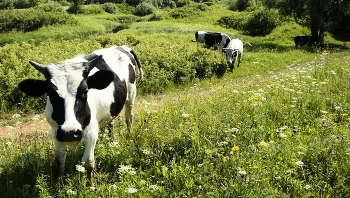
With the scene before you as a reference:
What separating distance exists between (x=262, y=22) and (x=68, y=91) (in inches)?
1341

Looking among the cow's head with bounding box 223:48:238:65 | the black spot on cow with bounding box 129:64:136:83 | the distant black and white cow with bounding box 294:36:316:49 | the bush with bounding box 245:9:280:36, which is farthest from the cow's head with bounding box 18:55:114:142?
the bush with bounding box 245:9:280:36

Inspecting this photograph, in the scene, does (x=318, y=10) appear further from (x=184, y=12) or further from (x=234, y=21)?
(x=184, y=12)

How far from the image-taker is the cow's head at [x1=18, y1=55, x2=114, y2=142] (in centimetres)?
354

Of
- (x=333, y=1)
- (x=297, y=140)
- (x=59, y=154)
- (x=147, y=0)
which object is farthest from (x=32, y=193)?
(x=147, y=0)

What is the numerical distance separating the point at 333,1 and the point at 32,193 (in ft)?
92.0

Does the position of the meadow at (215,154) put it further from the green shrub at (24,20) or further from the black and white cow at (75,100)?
the green shrub at (24,20)

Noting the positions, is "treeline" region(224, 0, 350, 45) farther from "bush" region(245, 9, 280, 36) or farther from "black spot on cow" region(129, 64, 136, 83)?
"black spot on cow" region(129, 64, 136, 83)

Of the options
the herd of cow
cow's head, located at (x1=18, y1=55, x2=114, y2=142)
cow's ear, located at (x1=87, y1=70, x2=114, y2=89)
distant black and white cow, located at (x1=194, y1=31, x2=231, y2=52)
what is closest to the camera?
cow's head, located at (x1=18, y1=55, x2=114, y2=142)

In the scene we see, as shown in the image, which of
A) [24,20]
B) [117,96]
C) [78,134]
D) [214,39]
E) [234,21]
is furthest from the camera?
[234,21]

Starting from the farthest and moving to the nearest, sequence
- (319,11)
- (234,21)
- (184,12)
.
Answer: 1. (184,12)
2. (234,21)
3. (319,11)

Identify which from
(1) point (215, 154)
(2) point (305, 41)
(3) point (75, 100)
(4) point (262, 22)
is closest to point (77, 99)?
(3) point (75, 100)

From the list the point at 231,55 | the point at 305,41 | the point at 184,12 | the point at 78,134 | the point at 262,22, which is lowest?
the point at 78,134

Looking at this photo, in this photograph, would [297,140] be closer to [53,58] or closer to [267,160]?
[267,160]

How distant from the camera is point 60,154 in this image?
160 inches
